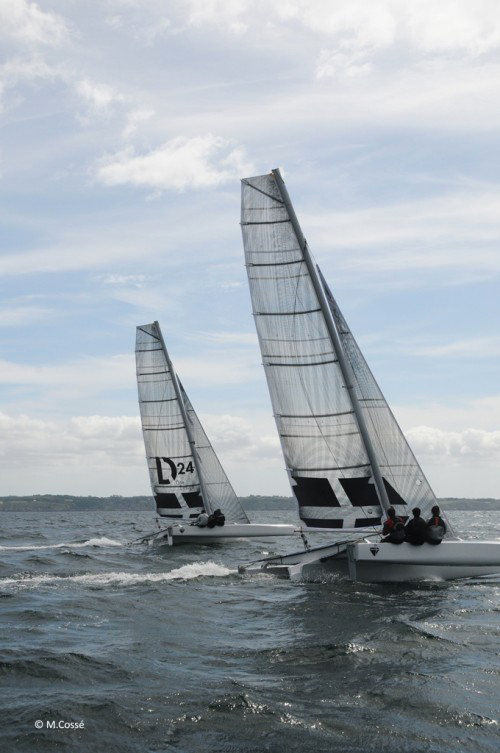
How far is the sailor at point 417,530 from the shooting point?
53.7 feet

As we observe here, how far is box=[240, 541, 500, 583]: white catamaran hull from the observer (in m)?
16.4

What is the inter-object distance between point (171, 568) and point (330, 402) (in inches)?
283

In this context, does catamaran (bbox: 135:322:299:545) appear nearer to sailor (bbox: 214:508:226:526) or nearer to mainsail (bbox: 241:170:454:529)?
sailor (bbox: 214:508:226:526)

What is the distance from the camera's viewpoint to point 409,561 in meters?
16.4

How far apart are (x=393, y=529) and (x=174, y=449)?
1768 centimetres

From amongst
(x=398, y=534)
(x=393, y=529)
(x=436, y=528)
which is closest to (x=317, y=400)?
(x=393, y=529)

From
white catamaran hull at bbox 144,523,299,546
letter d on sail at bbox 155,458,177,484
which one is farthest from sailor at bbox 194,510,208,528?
letter d on sail at bbox 155,458,177,484

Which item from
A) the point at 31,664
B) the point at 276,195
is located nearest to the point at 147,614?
the point at 31,664

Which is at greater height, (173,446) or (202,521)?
(173,446)

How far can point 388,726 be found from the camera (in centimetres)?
773

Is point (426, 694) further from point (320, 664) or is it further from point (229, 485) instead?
point (229, 485)

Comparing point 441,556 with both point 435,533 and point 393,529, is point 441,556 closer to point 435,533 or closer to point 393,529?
point 435,533

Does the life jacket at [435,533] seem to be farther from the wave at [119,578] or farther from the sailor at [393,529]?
the wave at [119,578]

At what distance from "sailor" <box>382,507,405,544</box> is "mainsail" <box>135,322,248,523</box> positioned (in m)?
15.8
